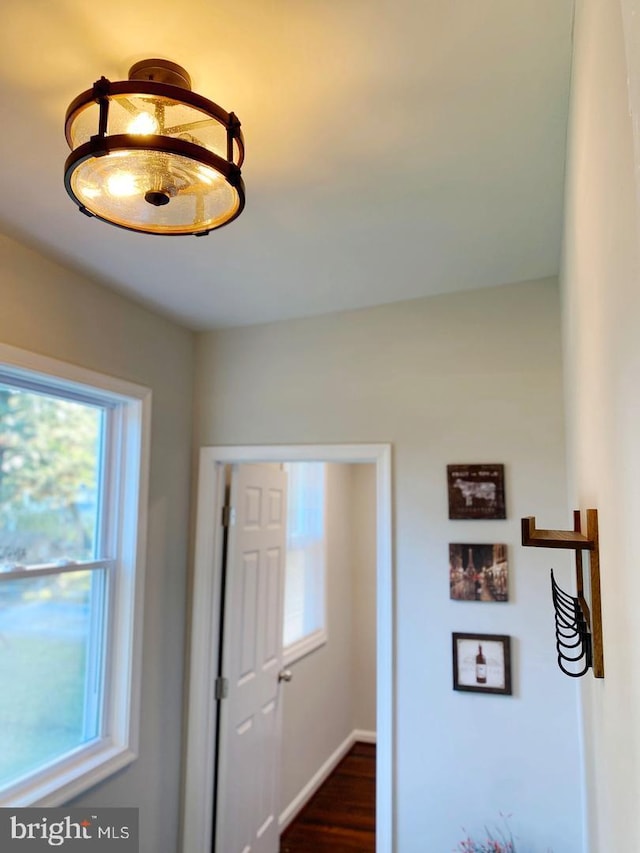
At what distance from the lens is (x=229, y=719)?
8.84 feet

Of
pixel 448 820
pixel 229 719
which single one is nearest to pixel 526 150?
pixel 448 820

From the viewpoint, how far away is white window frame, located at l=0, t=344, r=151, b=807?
2.12 m

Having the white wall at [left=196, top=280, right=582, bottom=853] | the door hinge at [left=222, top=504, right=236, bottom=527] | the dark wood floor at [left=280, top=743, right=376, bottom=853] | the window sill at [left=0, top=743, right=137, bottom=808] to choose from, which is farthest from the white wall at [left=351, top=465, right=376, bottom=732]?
the window sill at [left=0, top=743, right=137, bottom=808]

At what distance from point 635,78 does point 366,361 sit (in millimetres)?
2049

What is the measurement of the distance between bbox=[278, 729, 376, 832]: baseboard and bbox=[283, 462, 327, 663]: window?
80 cm

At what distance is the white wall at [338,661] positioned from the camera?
141 inches

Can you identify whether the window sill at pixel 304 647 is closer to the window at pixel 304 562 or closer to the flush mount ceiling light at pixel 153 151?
the window at pixel 304 562

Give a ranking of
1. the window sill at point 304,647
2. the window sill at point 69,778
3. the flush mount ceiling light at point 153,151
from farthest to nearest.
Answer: the window sill at point 304,647
the window sill at point 69,778
the flush mount ceiling light at point 153,151

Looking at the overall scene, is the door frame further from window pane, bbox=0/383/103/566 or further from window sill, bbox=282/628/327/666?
window sill, bbox=282/628/327/666

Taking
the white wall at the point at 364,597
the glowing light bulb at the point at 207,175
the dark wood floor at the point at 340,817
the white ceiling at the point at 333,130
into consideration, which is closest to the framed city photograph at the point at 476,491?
the white ceiling at the point at 333,130

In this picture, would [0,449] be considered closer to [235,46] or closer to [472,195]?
[235,46]

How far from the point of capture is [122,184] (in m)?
1.18

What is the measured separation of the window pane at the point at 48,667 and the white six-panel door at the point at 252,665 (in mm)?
645

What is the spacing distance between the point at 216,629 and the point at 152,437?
3.02ft
